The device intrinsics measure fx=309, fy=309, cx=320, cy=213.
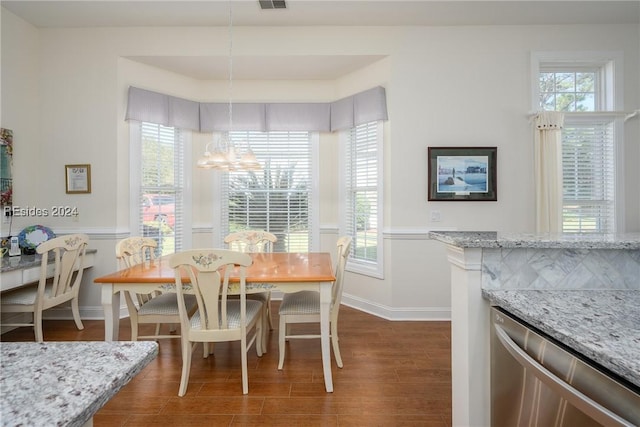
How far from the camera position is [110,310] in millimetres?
2127

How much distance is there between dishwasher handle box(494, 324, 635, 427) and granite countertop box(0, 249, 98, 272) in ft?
11.5

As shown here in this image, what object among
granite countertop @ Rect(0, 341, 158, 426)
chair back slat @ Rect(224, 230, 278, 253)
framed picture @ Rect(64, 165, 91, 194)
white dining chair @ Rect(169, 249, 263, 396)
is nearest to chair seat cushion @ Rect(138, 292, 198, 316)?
white dining chair @ Rect(169, 249, 263, 396)

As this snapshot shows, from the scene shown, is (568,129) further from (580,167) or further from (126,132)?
(126,132)

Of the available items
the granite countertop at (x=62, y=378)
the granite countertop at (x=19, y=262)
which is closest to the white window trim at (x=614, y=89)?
the granite countertop at (x=62, y=378)

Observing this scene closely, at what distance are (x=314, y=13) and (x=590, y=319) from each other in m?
3.41

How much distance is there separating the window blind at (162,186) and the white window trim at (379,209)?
2039 mm

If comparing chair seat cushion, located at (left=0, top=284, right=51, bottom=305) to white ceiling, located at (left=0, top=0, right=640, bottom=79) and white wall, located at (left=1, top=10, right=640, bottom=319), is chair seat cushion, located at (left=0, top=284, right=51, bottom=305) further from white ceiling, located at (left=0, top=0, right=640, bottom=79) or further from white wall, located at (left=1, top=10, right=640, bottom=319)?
white ceiling, located at (left=0, top=0, right=640, bottom=79)

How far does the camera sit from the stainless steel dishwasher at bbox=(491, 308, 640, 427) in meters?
0.69

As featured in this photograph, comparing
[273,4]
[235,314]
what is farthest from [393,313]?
[273,4]

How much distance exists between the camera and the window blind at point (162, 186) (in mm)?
3635

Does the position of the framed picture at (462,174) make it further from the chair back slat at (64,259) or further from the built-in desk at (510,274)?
the chair back slat at (64,259)

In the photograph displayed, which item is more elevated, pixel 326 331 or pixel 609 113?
pixel 609 113

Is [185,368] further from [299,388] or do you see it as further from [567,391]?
[567,391]

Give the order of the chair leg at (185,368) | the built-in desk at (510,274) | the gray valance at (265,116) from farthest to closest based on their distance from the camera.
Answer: the gray valance at (265,116), the chair leg at (185,368), the built-in desk at (510,274)
